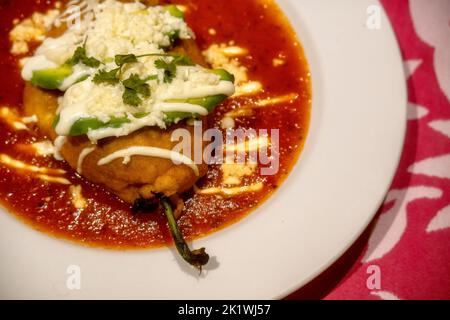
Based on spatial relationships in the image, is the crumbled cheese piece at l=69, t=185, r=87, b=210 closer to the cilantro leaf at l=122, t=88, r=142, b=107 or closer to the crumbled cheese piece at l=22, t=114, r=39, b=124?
the crumbled cheese piece at l=22, t=114, r=39, b=124

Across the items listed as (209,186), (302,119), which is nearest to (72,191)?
(209,186)

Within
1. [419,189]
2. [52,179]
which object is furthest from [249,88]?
[52,179]

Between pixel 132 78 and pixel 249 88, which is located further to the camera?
pixel 249 88

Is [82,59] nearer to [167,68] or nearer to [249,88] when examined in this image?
[167,68]

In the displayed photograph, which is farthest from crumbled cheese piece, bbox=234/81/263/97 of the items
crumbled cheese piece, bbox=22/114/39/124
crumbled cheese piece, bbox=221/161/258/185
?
crumbled cheese piece, bbox=22/114/39/124

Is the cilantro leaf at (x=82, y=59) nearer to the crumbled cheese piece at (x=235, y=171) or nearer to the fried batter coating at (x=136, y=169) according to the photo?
the fried batter coating at (x=136, y=169)
